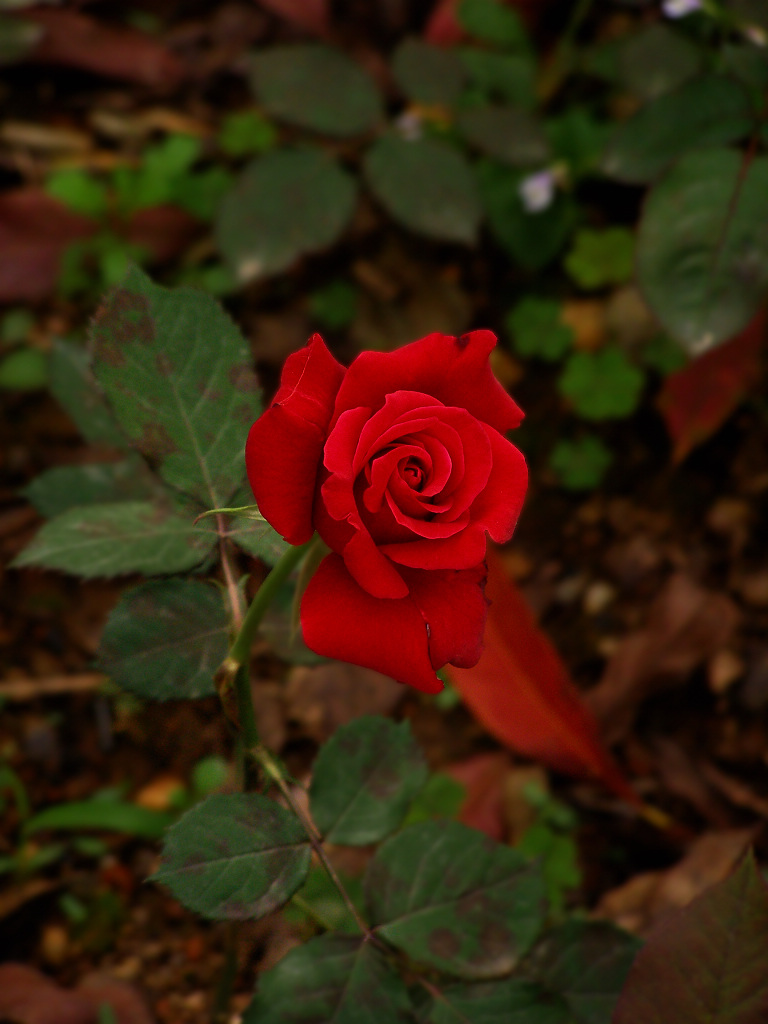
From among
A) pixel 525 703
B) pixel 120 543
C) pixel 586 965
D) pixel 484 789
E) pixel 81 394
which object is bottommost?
pixel 484 789

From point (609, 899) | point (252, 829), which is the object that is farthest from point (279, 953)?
point (609, 899)

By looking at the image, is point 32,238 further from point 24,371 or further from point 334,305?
point 334,305

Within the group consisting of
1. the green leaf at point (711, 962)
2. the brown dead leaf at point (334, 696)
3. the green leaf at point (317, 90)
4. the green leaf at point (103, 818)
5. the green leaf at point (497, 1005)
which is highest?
the green leaf at point (317, 90)

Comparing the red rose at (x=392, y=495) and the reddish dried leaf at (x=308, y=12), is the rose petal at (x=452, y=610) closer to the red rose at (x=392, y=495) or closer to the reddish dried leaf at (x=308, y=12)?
the red rose at (x=392, y=495)

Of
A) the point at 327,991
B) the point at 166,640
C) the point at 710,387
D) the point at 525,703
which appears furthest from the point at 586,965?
the point at 710,387

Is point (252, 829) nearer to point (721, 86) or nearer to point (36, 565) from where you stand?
point (36, 565)

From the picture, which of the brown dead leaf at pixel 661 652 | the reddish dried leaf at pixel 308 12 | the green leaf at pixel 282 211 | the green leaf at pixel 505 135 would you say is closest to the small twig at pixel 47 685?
the green leaf at pixel 282 211
